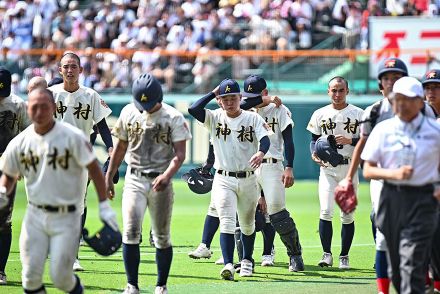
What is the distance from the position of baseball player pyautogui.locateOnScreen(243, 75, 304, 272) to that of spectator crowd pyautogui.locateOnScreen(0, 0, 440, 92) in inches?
513

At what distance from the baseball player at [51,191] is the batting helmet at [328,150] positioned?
172 inches

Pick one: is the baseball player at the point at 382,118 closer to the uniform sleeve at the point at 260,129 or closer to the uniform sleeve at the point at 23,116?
the uniform sleeve at the point at 260,129

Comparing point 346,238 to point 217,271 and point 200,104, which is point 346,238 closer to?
point 217,271

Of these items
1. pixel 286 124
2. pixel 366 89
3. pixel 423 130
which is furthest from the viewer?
pixel 366 89

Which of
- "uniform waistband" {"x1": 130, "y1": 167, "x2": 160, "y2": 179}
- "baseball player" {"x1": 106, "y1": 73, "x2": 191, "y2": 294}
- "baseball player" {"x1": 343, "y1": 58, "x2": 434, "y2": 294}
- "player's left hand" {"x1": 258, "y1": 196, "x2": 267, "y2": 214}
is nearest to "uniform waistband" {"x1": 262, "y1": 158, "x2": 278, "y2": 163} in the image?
"player's left hand" {"x1": 258, "y1": 196, "x2": 267, "y2": 214}

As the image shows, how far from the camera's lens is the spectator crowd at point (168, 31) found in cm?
2612

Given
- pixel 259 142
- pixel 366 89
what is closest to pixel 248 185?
pixel 259 142

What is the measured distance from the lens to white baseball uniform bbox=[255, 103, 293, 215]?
485 inches

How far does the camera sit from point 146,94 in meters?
9.87

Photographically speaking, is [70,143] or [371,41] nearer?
[70,143]

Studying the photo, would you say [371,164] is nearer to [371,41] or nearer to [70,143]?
[70,143]

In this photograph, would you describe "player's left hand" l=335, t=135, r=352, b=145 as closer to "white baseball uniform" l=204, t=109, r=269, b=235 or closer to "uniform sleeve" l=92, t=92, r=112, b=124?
"white baseball uniform" l=204, t=109, r=269, b=235

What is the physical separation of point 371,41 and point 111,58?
264 inches

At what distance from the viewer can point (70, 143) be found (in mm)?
8492
